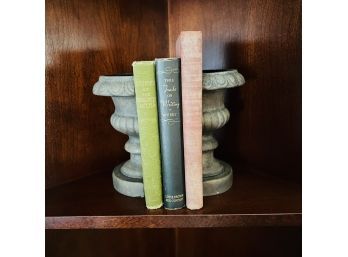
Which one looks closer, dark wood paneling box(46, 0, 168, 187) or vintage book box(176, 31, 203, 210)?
vintage book box(176, 31, 203, 210)

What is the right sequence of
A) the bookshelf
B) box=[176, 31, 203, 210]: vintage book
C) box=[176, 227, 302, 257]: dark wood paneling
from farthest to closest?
box=[176, 227, 302, 257]: dark wood paneling, the bookshelf, box=[176, 31, 203, 210]: vintage book

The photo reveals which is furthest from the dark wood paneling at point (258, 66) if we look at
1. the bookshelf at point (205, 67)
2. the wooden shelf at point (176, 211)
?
the wooden shelf at point (176, 211)

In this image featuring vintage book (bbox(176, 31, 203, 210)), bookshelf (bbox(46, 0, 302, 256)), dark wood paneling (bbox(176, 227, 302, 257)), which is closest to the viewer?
vintage book (bbox(176, 31, 203, 210))

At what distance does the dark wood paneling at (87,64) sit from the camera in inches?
29.5

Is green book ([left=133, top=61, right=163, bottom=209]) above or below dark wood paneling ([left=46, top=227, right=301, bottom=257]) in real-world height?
above

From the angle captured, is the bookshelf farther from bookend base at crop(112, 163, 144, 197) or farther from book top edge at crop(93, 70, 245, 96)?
book top edge at crop(93, 70, 245, 96)

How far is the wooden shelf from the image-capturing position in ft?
1.91

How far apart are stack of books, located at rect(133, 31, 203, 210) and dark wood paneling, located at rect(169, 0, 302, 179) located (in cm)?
25

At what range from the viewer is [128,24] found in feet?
2.77

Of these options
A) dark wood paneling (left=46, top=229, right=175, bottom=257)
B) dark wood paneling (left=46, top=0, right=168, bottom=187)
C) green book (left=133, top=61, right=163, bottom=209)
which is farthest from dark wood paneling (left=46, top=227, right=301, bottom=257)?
green book (left=133, top=61, right=163, bottom=209)

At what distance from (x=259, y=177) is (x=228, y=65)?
0.81 ft

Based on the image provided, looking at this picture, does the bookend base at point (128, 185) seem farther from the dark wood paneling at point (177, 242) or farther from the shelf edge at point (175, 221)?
the dark wood paneling at point (177, 242)

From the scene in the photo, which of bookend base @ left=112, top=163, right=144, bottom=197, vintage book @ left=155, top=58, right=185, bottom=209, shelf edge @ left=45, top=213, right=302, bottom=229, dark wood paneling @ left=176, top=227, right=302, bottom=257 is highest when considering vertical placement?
vintage book @ left=155, top=58, right=185, bottom=209

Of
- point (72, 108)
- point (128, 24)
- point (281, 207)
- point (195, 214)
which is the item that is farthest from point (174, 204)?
point (128, 24)
